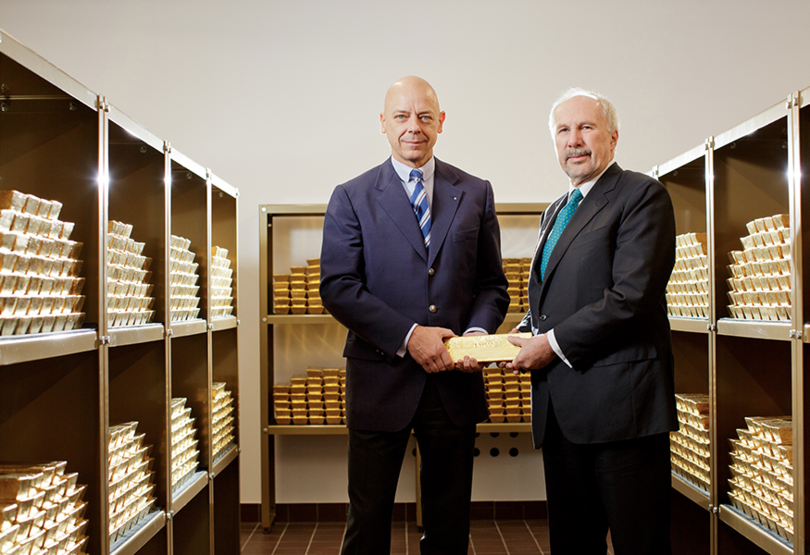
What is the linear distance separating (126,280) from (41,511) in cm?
74

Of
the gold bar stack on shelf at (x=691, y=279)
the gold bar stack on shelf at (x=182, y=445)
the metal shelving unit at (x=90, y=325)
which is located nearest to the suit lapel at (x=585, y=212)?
the gold bar stack on shelf at (x=691, y=279)

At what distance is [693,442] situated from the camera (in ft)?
8.52

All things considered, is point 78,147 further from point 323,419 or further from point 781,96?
point 781,96

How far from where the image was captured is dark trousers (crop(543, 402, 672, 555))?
1784 millimetres

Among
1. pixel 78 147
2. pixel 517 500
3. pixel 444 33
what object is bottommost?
pixel 517 500

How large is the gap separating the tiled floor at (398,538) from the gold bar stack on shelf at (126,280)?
1.98 meters

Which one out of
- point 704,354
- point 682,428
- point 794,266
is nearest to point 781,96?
point 704,354

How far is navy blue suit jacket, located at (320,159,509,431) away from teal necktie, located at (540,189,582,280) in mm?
210

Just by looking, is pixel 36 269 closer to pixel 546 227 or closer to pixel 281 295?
pixel 546 227

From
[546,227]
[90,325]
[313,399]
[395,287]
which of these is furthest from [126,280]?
[313,399]

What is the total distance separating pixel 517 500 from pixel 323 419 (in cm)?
146

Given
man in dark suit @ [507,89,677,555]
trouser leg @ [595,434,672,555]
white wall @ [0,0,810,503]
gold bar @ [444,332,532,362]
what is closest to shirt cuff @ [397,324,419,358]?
gold bar @ [444,332,532,362]

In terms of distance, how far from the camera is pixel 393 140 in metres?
Answer: 2.04

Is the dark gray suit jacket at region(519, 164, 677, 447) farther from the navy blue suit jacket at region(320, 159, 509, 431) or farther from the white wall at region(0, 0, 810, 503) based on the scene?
the white wall at region(0, 0, 810, 503)
